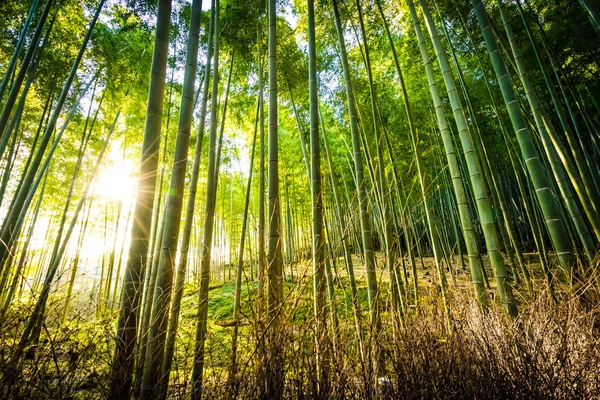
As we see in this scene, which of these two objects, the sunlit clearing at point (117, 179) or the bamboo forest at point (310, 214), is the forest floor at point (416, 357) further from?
the sunlit clearing at point (117, 179)

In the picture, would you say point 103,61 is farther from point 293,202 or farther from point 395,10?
point 293,202

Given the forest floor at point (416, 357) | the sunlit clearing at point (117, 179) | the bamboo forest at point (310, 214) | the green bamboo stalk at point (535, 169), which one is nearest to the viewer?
the forest floor at point (416, 357)

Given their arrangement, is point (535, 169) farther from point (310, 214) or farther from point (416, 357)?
point (310, 214)

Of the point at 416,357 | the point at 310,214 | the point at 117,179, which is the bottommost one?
the point at 416,357

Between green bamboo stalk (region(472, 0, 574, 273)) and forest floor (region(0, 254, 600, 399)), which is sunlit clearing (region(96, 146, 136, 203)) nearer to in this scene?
forest floor (region(0, 254, 600, 399))

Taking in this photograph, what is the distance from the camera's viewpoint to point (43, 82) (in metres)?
3.93

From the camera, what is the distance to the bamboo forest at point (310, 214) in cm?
136

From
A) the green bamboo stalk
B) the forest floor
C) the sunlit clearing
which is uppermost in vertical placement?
the sunlit clearing

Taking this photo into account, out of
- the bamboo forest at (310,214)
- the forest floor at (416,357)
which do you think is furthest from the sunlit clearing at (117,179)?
the forest floor at (416,357)

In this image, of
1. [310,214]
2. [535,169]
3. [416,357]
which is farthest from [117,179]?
[535,169]

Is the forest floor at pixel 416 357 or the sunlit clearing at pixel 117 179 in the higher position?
the sunlit clearing at pixel 117 179

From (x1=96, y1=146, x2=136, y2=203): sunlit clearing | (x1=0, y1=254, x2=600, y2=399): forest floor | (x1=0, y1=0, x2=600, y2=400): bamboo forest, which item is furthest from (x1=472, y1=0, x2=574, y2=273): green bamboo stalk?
(x1=96, y1=146, x2=136, y2=203): sunlit clearing

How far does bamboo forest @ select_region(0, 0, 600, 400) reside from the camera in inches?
53.6

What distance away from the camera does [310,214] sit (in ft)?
10.8
